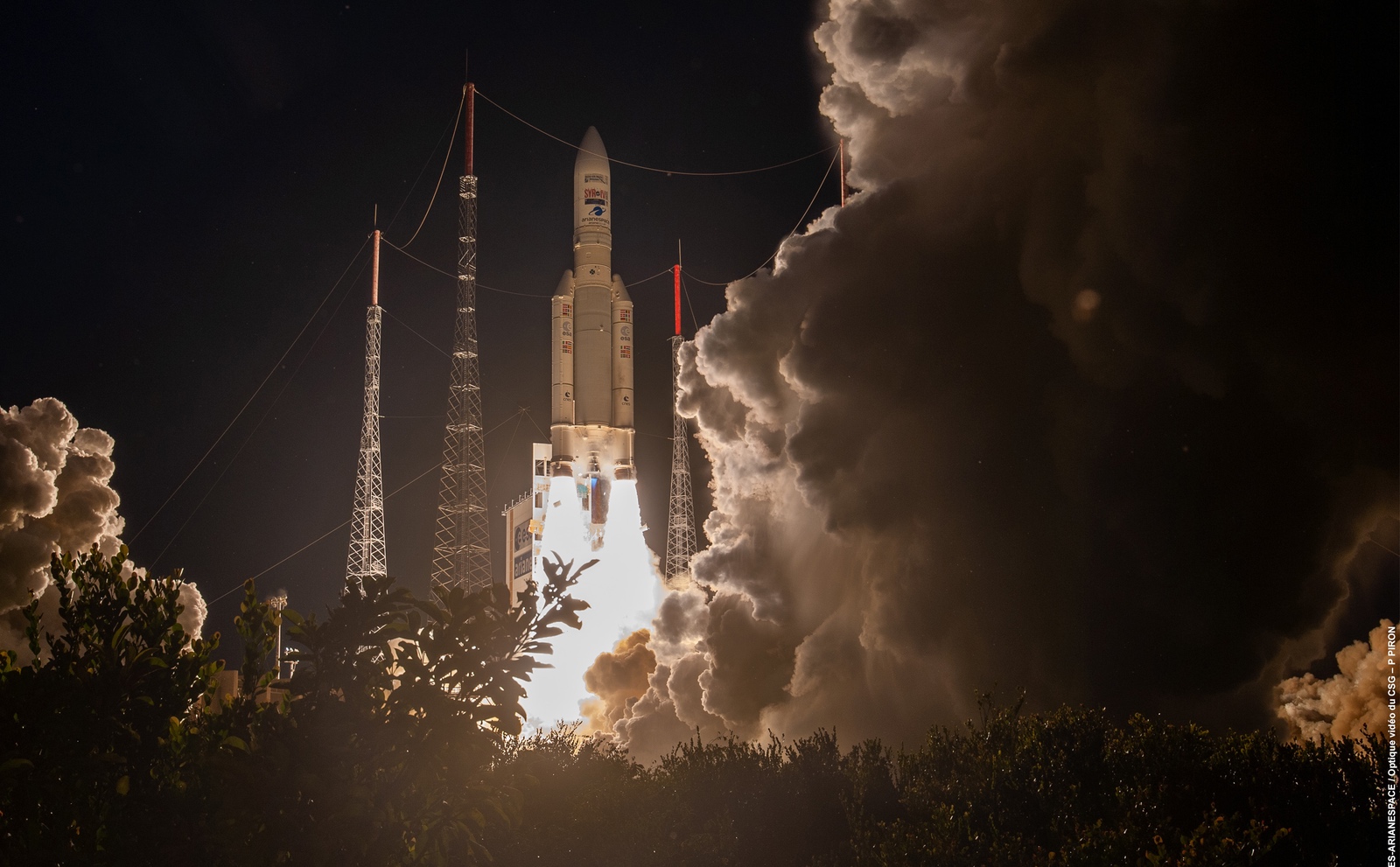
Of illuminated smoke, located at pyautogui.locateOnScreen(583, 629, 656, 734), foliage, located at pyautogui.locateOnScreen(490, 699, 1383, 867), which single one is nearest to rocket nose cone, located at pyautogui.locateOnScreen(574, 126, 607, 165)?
illuminated smoke, located at pyautogui.locateOnScreen(583, 629, 656, 734)

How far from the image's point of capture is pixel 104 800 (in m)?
9.05

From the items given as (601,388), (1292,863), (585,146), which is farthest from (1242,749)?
(585,146)

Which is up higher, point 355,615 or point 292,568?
point 292,568

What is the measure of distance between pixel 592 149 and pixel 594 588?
2159cm

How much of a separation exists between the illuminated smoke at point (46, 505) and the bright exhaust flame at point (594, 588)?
784 inches

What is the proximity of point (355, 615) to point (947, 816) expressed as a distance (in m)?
10.3

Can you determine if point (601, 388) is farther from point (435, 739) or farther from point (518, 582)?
point (435, 739)

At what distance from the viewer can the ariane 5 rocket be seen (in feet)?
177

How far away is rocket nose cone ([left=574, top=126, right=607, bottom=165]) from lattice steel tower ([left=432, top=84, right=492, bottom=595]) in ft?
18.5

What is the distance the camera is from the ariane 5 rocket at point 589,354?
54.1 m

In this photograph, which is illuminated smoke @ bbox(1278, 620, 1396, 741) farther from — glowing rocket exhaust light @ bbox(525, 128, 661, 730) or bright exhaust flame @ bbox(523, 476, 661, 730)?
glowing rocket exhaust light @ bbox(525, 128, 661, 730)

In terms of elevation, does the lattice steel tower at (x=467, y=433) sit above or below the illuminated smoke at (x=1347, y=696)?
above

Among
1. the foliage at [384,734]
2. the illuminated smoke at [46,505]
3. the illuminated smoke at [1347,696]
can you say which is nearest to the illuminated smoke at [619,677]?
the illuminated smoke at [46,505]

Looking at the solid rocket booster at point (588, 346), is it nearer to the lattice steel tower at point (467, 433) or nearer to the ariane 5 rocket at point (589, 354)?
the ariane 5 rocket at point (589, 354)
